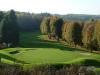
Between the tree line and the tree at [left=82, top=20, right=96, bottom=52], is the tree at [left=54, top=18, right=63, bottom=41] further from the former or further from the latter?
the tree at [left=82, top=20, right=96, bottom=52]

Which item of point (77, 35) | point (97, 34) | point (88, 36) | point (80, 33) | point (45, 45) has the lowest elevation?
point (45, 45)

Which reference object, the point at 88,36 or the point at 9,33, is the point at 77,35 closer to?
the point at 88,36

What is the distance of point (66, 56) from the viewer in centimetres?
4809

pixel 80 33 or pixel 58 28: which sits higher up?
pixel 80 33

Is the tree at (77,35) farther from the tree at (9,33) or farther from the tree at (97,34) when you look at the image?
the tree at (9,33)

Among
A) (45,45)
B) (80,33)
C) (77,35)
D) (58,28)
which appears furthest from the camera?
(58,28)

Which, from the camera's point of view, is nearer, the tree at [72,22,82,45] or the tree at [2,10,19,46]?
the tree at [72,22,82,45]

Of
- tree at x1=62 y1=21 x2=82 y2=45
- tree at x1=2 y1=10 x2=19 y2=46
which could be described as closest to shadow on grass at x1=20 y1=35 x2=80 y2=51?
tree at x1=62 y1=21 x2=82 y2=45

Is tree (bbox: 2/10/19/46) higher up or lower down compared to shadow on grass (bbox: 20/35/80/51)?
higher up

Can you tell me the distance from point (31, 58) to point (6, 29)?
1446 inches

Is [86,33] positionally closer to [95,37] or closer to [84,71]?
[95,37]

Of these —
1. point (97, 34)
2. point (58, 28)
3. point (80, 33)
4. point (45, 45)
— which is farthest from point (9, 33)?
point (97, 34)

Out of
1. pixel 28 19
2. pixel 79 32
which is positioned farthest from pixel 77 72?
pixel 28 19

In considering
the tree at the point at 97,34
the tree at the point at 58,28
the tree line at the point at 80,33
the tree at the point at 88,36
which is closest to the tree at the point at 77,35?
the tree line at the point at 80,33
